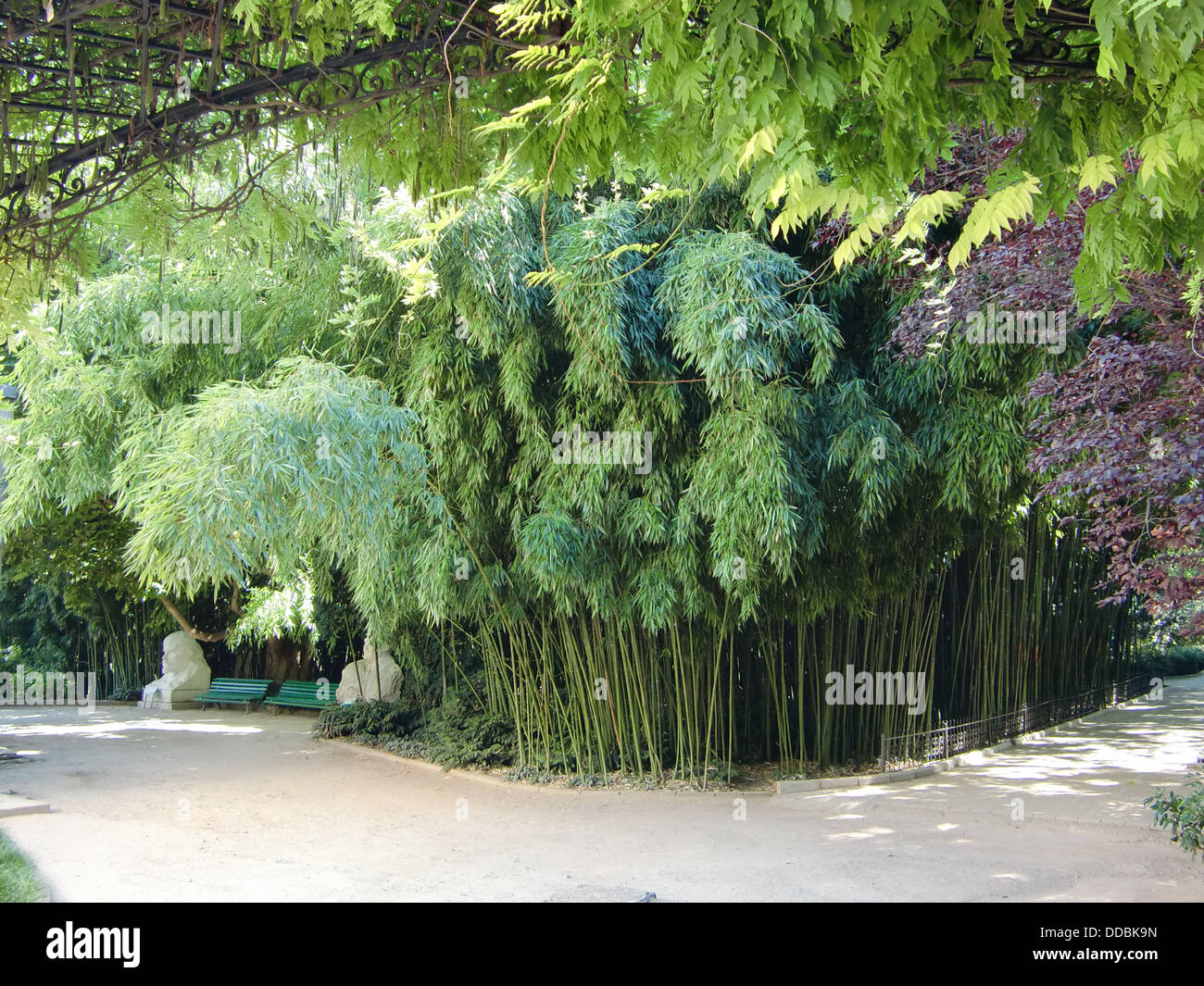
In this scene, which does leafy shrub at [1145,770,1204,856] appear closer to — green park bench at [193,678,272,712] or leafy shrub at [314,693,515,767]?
leafy shrub at [314,693,515,767]

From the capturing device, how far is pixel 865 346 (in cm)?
627

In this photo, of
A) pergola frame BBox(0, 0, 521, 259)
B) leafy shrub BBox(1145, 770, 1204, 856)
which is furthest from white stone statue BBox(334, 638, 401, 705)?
pergola frame BBox(0, 0, 521, 259)

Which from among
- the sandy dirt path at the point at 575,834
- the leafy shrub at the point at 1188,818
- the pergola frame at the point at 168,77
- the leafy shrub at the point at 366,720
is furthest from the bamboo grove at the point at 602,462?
the pergola frame at the point at 168,77

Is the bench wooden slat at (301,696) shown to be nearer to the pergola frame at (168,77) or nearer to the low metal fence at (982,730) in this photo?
the low metal fence at (982,730)

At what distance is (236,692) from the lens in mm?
11203

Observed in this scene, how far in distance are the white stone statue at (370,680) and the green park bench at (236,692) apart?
1.57 metres

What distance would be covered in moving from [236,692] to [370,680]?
2.42 metres

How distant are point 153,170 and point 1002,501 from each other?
16.8 feet

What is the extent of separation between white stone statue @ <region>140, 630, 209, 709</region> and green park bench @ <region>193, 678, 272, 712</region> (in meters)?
0.13

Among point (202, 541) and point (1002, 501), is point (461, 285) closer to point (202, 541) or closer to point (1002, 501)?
point (202, 541)

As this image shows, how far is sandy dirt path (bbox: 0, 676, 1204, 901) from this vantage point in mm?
4539

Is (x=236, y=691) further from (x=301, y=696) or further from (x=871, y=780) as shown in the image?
(x=871, y=780)

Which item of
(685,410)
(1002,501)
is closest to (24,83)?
(685,410)
